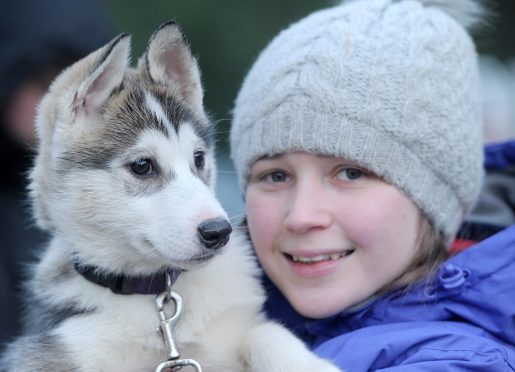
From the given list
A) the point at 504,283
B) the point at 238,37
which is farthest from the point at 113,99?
the point at 238,37

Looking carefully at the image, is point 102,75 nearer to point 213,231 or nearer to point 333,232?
point 213,231

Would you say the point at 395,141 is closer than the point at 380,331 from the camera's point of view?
No

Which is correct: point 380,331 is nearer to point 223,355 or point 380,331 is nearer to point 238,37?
point 223,355

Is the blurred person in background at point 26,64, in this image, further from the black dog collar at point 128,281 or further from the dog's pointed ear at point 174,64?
the black dog collar at point 128,281

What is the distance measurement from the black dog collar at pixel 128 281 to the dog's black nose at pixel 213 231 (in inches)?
12.5

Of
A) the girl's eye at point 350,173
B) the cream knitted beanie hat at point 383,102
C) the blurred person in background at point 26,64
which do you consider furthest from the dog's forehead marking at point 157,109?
the blurred person in background at point 26,64

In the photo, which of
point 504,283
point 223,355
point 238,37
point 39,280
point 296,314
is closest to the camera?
point 504,283

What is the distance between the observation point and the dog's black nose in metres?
2.35

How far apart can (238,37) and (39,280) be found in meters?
7.51

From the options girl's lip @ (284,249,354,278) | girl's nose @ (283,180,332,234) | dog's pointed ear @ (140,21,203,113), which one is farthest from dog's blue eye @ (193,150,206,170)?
girl's lip @ (284,249,354,278)

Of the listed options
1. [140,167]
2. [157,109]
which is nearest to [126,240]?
[140,167]

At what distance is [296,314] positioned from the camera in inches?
120

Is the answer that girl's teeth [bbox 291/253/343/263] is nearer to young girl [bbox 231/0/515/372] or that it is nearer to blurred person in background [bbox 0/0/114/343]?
young girl [bbox 231/0/515/372]

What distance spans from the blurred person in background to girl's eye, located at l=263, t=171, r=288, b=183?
1540mm
